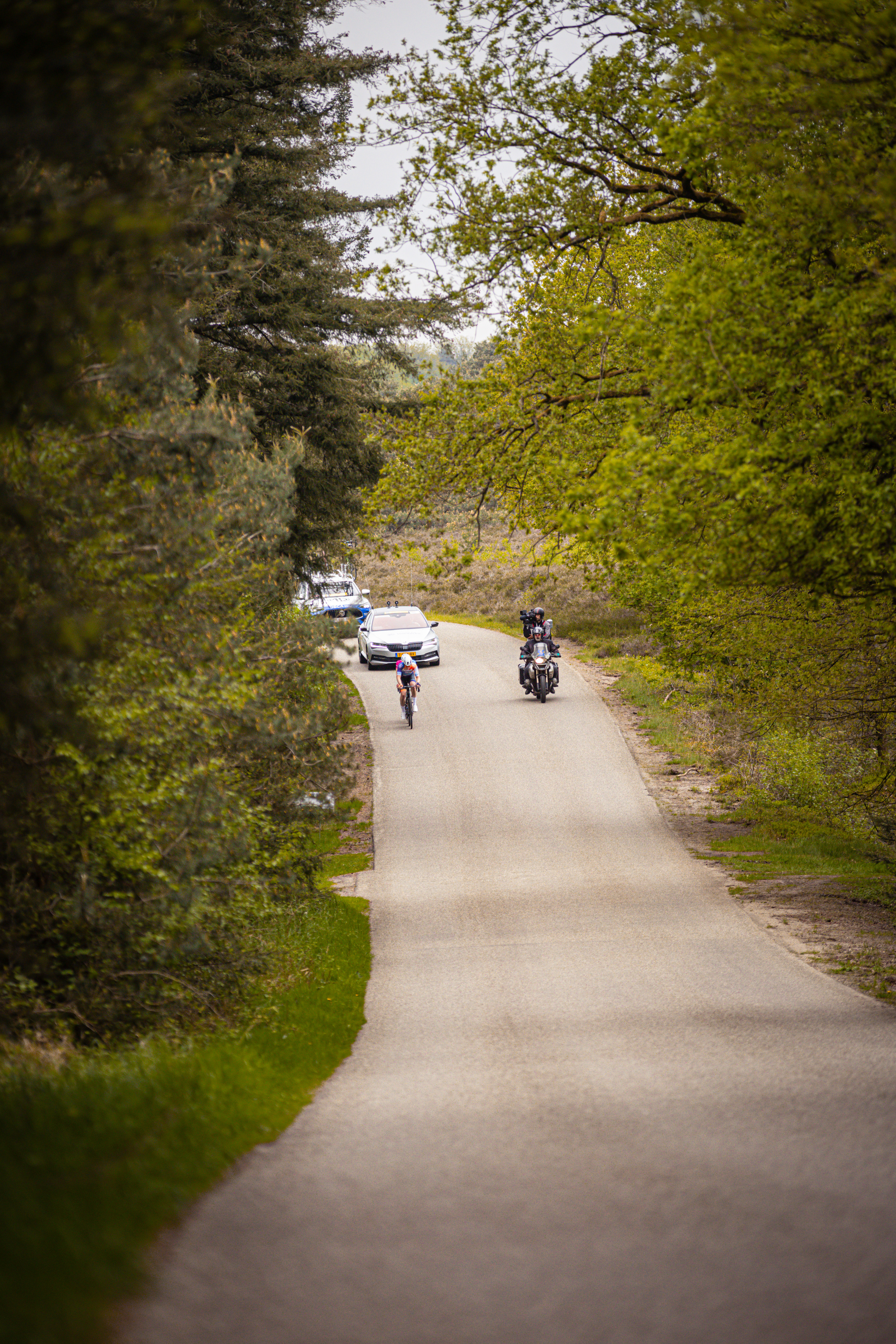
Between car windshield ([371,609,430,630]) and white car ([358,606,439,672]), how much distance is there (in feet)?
0.05

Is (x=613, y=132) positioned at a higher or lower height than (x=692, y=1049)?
higher

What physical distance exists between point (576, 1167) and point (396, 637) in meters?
32.0

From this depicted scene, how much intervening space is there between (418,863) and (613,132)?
1160 centimetres

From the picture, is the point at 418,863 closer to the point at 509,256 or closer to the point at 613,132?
the point at 509,256

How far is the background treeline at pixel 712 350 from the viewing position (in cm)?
812

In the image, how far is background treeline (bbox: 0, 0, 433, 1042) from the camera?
12.1 feet

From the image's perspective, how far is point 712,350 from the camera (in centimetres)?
815

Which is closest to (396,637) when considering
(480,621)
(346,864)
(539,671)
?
(539,671)

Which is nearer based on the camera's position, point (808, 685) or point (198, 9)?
point (198, 9)

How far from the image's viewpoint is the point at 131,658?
22.9 ft

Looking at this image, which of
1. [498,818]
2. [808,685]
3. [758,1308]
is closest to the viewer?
[758,1308]

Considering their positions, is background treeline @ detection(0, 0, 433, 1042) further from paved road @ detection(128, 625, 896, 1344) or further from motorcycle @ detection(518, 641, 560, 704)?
motorcycle @ detection(518, 641, 560, 704)

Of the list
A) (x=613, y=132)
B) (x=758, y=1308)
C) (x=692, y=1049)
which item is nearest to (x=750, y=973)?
(x=692, y=1049)

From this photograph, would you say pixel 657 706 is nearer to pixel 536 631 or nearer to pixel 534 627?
pixel 536 631
